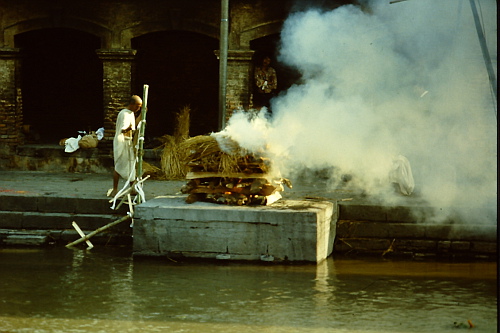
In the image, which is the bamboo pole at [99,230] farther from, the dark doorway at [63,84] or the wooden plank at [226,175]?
the dark doorway at [63,84]

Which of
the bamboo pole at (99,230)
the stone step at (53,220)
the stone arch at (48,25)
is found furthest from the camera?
the stone arch at (48,25)

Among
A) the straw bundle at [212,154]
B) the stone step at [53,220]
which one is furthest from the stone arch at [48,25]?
the straw bundle at [212,154]

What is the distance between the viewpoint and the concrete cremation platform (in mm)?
11844

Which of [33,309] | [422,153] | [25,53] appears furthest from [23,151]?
[33,309]

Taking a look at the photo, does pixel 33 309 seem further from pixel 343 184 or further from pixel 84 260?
pixel 343 184

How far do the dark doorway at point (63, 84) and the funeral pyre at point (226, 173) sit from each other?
933 centimetres

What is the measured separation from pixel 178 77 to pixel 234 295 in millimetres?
11588

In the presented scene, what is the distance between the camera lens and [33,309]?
9406 mm

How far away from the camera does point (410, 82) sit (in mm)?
16922

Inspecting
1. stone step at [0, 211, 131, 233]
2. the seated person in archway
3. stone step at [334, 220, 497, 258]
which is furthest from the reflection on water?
the seated person in archway

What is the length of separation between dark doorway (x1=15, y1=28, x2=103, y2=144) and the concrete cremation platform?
9399 mm

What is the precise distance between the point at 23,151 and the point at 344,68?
7.00m

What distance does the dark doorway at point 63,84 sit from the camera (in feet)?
69.8

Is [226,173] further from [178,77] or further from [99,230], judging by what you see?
[178,77]
